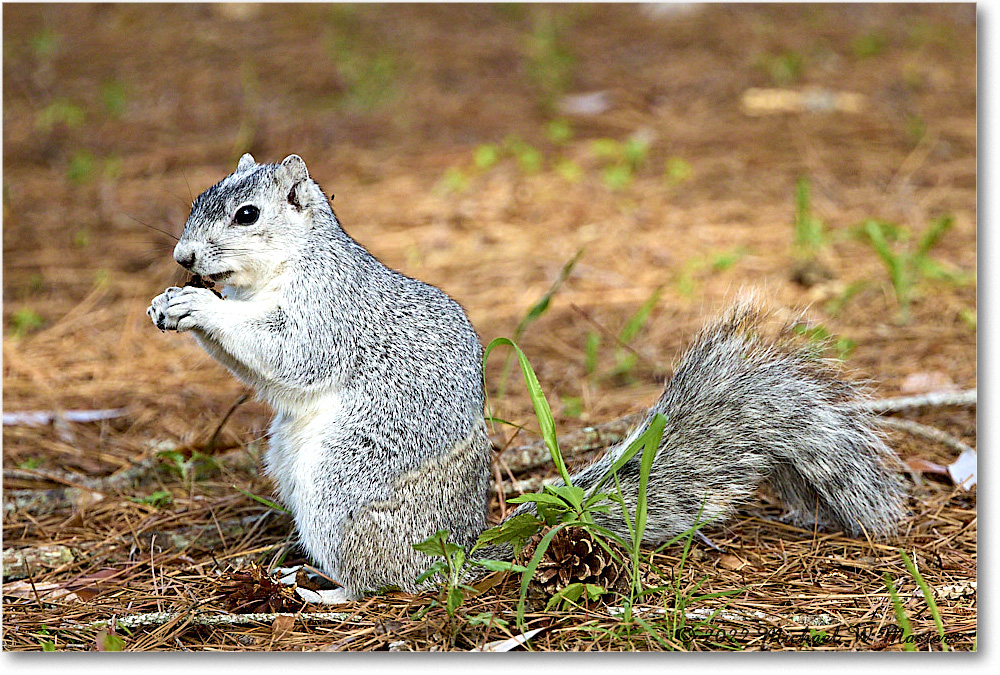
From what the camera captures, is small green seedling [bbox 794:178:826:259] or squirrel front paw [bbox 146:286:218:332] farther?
small green seedling [bbox 794:178:826:259]

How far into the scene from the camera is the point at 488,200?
4828mm

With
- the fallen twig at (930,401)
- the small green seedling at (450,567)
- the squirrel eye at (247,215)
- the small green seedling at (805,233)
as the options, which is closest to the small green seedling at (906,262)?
the small green seedling at (805,233)

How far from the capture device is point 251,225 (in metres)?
2.10

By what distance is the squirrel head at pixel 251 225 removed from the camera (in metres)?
2.07

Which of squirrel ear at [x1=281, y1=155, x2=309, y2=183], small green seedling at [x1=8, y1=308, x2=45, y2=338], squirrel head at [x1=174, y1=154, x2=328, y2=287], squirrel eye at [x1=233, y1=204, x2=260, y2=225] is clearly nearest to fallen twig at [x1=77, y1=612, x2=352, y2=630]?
squirrel head at [x1=174, y1=154, x2=328, y2=287]

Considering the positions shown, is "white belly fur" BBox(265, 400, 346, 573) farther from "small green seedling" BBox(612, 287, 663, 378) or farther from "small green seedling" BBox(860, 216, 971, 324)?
"small green seedling" BBox(860, 216, 971, 324)

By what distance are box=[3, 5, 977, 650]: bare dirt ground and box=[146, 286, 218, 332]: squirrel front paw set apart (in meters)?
0.61

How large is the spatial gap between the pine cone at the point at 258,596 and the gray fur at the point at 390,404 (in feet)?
0.33

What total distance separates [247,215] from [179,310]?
26 cm

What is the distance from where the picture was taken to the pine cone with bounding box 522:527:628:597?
198cm

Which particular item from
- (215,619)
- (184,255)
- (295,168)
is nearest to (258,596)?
(215,619)

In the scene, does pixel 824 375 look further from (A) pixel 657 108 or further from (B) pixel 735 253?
(A) pixel 657 108

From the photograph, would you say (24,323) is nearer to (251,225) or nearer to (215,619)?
(251,225)

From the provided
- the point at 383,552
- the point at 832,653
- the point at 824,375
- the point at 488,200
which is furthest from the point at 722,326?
the point at 488,200
